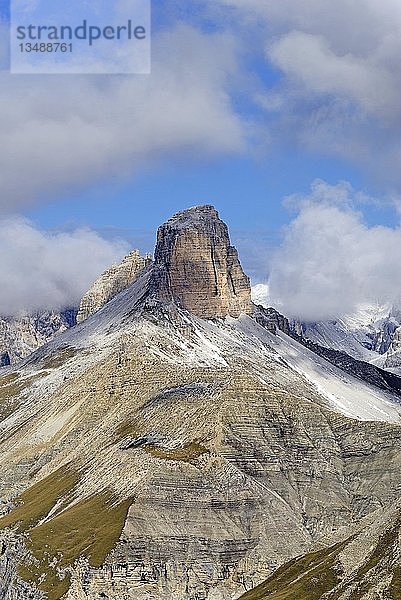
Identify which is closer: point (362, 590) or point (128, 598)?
point (362, 590)

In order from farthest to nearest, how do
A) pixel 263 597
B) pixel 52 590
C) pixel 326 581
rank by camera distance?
pixel 52 590, pixel 263 597, pixel 326 581

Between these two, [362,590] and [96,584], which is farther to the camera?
[96,584]

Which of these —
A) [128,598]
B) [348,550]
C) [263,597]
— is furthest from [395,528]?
[128,598]

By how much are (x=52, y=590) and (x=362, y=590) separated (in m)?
58.9

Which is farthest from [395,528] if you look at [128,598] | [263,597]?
[128,598]

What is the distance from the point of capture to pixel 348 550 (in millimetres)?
180375

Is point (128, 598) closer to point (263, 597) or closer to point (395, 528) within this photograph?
point (263, 597)

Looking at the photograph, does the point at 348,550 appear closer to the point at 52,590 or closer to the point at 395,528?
the point at 395,528

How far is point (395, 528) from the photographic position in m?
174

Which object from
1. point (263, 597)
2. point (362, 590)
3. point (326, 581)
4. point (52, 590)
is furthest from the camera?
point (52, 590)

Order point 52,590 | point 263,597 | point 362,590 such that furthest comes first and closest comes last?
point 52,590 → point 263,597 → point 362,590

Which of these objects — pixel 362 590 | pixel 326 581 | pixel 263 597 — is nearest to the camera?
pixel 362 590

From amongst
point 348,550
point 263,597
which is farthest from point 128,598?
point 348,550

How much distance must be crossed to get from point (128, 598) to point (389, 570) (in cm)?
5304
